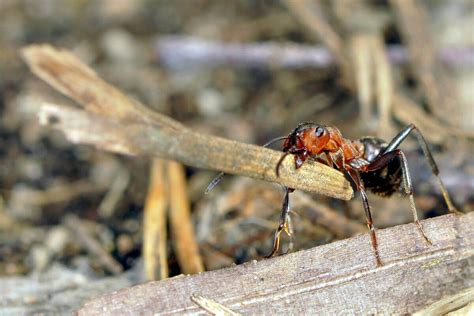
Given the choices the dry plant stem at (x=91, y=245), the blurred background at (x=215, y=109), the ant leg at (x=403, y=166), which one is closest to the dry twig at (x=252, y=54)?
the blurred background at (x=215, y=109)

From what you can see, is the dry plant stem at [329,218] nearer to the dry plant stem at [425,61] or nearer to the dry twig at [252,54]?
the dry plant stem at [425,61]

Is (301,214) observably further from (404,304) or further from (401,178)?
(404,304)

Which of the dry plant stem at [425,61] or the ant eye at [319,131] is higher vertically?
the dry plant stem at [425,61]

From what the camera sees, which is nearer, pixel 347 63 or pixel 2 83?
pixel 347 63

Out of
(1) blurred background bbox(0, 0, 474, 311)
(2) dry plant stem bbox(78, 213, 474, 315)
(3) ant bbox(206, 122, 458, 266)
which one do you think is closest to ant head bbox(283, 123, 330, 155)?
(3) ant bbox(206, 122, 458, 266)

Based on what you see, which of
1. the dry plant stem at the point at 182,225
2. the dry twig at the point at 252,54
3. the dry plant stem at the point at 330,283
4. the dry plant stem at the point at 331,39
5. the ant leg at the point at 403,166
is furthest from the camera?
the dry twig at the point at 252,54

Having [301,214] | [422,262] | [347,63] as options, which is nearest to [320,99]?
[347,63]

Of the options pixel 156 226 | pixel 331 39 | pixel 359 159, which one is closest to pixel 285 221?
pixel 359 159
